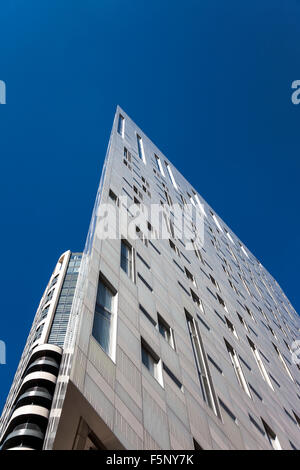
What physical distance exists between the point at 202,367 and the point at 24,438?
29549 mm

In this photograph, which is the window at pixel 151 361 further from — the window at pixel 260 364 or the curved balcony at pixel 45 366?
the curved balcony at pixel 45 366

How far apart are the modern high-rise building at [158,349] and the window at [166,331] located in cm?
4

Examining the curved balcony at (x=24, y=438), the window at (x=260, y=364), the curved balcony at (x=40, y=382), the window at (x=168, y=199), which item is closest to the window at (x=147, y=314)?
the window at (x=260, y=364)

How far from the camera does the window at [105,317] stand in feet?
27.8

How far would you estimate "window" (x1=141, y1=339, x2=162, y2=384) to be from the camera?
9391mm

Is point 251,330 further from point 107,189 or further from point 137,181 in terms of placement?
point 107,189

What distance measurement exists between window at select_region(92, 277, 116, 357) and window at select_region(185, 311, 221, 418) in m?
3.86

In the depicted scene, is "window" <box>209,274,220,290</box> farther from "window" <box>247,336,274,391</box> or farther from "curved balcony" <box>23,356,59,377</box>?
"curved balcony" <box>23,356,59,377</box>

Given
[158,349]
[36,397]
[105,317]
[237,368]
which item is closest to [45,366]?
[36,397]

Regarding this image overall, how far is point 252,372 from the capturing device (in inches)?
666

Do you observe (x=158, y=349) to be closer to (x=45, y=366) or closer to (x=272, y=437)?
(x=272, y=437)

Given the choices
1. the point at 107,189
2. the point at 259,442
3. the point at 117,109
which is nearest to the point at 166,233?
the point at 107,189

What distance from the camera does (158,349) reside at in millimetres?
10188

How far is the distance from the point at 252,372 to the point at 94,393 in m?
12.0
